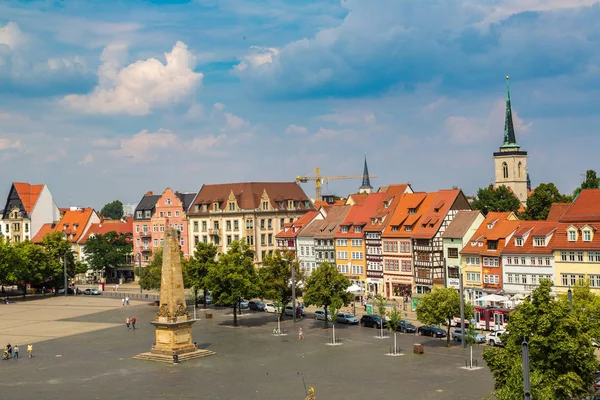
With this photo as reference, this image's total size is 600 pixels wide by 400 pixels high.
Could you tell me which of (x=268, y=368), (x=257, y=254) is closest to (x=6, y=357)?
(x=268, y=368)

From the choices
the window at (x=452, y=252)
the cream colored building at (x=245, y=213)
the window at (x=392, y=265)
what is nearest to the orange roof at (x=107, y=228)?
the cream colored building at (x=245, y=213)

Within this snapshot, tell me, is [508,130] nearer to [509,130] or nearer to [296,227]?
[509,130]

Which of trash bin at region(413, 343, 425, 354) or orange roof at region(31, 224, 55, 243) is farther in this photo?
orange roof at region(31, 224, 55, 243)

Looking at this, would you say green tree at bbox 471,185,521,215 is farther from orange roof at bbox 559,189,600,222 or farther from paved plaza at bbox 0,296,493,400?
paved plaza at bbox 0,296,493,400

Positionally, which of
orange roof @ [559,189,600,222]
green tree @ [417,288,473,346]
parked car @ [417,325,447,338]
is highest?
orange roof @ [559,189,600,222]

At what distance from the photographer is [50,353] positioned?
6962 cm

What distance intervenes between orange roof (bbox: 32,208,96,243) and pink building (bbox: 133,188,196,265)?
1497 centimetres

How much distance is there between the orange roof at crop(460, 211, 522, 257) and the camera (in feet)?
296

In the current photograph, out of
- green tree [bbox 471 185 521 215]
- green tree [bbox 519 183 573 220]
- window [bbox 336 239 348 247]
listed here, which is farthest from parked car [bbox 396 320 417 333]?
green tree [bbox 471 185 521 215]

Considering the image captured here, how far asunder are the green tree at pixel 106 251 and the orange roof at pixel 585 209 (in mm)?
83498

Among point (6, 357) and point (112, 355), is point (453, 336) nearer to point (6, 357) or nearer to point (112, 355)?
point (112, 355)

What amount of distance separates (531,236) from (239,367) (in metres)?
39.5

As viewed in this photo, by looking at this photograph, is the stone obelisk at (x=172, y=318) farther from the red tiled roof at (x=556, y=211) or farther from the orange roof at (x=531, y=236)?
the red tiled roof at (x=556, y=211)

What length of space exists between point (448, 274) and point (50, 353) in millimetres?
47717
